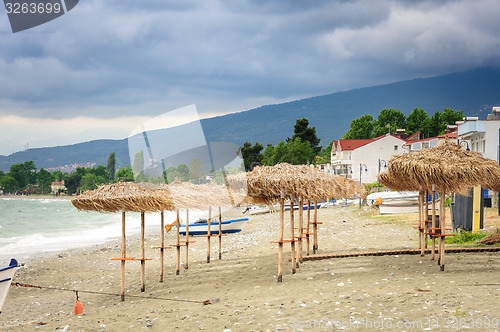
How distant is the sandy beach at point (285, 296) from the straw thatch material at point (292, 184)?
1.97 metres

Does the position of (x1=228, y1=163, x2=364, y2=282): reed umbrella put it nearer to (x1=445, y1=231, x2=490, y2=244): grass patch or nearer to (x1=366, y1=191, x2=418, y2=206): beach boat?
(x1=445, y1=231, x2=490, y2=244): grass patch

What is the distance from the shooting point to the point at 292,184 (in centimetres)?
1150

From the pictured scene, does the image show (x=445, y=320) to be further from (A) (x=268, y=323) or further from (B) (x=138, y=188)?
(B) (x=138, y=188)

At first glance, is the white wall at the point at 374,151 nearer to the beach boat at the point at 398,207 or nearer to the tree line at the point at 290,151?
the tree line at the point at 290,151

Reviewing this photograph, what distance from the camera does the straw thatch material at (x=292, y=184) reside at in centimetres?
1156

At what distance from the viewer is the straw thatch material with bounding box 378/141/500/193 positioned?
10625 millimetres

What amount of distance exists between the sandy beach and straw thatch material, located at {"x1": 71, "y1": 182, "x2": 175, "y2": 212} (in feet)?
7.52

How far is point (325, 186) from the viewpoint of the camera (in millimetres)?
11977

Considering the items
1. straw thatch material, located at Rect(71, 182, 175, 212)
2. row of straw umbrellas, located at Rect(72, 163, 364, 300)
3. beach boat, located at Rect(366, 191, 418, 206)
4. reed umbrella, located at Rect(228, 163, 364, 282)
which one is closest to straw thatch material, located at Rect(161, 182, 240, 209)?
row of straw umbrellas, located at Rect(72, 163, 364, 300)

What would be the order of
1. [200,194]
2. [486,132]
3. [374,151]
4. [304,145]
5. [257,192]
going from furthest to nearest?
[304,145] < [374,151] < [486,132] < [200,194] < [257,192]

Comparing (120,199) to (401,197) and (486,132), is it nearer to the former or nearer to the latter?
(401,197)

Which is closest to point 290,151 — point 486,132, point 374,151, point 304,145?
point 304,145

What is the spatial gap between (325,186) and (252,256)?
18.6ft

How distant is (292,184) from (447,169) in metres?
3.55
